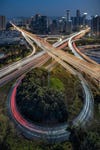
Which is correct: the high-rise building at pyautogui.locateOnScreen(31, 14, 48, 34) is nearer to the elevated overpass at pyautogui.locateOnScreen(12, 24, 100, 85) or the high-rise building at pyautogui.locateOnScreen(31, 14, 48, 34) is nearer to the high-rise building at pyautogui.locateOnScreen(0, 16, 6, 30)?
the high-rise building at pyautogui.locateOnScreen(0, 16, 6, 30)

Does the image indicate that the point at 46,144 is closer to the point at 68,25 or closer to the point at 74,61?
the point at 74,61

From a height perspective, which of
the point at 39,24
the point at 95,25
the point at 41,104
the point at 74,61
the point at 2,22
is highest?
the point at 2,22

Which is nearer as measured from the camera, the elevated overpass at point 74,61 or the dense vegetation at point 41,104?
the dense vegetation at point 41,104

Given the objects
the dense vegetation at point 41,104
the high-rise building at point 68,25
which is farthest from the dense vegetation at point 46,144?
the high-rise building at point 68,25

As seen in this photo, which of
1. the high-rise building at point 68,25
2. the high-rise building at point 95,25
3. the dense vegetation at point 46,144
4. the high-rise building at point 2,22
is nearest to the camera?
the dense vegetation at point 46,144

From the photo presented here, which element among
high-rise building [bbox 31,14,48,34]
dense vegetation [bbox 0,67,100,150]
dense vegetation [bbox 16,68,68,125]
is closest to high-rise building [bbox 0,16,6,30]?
high-rise building [bbox 31,14,48,34]

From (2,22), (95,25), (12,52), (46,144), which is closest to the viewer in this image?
(46,144)

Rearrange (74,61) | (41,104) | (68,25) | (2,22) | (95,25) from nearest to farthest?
(41,104) < (74,61) < (2,22) < (95,25) < (68,25)

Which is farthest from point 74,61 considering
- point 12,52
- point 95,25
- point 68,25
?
point 68,25

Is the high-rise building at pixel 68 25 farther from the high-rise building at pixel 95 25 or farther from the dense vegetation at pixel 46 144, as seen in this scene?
the dense vegetation at pixel 46 144
